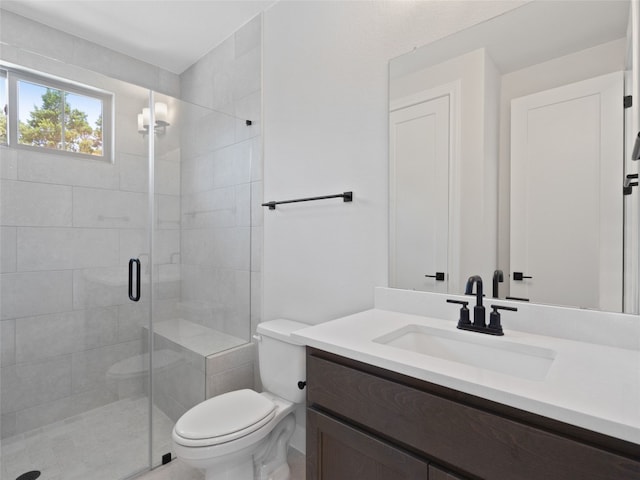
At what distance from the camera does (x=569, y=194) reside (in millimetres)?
1042

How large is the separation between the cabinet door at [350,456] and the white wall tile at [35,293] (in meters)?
1.62

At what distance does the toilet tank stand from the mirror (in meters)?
0.60

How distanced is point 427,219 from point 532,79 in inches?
23.5

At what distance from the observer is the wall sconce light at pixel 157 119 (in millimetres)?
1896

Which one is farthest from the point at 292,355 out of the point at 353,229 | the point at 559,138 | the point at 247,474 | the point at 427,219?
the point at 559,138

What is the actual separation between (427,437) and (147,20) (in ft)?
8.97

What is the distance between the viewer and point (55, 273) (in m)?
1.77

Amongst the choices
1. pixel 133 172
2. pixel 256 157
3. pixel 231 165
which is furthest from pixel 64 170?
pixel 256 157

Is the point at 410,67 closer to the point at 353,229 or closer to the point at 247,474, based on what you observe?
the point at 353,229

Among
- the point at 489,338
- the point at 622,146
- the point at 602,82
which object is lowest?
the point at 489,338

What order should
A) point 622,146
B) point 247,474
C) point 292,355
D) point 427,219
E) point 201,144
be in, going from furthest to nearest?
point 201,144 < point 292,355 < point 247,474 < point 427,219 < point 622,146

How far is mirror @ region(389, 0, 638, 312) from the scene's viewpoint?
99 centimetres

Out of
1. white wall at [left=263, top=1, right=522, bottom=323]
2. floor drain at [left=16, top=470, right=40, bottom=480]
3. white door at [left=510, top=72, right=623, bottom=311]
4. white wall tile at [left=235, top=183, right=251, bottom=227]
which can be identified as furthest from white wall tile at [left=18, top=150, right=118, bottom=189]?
white door at [left=510, top=72, right=623, bottom=311]

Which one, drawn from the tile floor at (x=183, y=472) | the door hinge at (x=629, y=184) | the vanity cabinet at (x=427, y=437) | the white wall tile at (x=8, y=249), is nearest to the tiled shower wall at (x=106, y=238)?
the white wall tile at (x=8, y=249)
